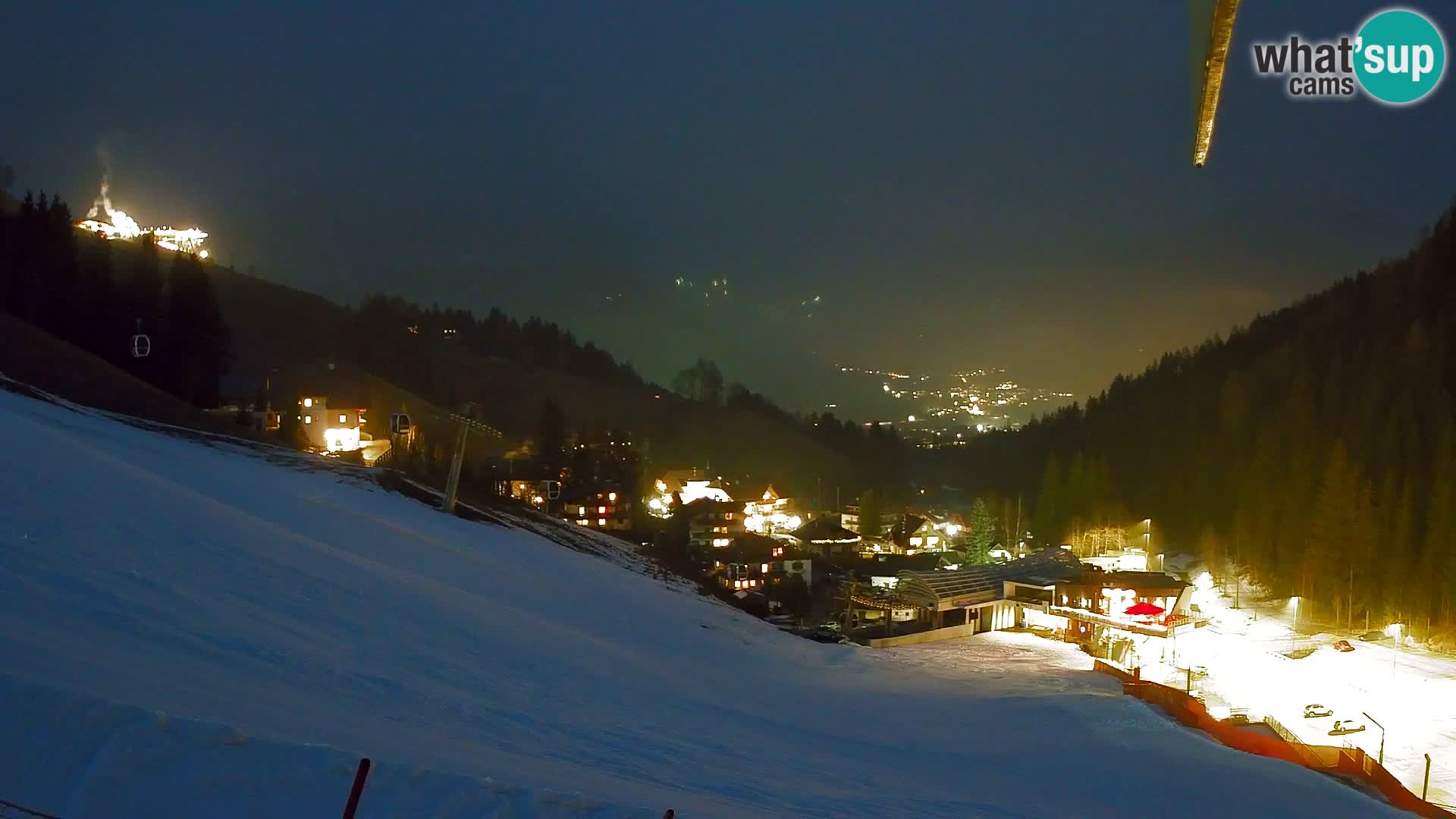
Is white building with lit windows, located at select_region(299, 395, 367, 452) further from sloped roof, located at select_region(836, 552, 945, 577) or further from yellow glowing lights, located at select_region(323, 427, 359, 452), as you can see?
sloped roof, located at select_region(836, 552, 945, 577)

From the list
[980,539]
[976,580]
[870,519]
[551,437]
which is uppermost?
[551,437]

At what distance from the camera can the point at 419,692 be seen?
335 inches

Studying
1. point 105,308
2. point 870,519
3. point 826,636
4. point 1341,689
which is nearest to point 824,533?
point 870,519

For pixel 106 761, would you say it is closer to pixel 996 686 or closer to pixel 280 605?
pixel 280 605

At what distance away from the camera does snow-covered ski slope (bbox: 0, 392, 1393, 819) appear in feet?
14.6

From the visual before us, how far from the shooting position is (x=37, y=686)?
456 cm

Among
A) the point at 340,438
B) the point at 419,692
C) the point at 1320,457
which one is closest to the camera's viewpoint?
the point at 419,692

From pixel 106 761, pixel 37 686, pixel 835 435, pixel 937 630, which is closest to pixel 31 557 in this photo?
pixel 37 686

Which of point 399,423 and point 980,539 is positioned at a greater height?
point 399,423

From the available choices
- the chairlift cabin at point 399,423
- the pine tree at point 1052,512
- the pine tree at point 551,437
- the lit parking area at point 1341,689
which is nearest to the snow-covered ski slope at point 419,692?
the chairlift cabin at point 399,423

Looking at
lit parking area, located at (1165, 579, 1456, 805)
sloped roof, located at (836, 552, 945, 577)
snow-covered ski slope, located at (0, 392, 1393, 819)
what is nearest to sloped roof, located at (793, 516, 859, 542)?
sloped roof, located at (836, 552, 945, 577)

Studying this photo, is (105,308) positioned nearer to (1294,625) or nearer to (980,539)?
(980,539)

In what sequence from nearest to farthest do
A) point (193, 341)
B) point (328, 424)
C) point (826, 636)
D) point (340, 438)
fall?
point (826, 636)
point (193, 341)
point (340, 438)
point (328, 424)

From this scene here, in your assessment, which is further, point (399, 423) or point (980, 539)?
point (980, 539)
